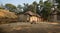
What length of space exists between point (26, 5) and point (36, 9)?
18.2 ft

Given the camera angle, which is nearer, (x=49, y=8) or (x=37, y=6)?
(x=49, y=8)

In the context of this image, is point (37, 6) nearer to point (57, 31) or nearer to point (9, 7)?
A: point (9, 7)

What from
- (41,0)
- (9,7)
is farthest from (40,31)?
(9,7)

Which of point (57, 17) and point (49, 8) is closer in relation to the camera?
point (57, 17)

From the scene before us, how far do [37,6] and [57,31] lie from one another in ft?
138

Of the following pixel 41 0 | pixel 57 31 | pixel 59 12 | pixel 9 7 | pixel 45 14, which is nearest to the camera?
pixel 57 31

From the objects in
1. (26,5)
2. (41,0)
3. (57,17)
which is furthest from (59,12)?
(26,5)

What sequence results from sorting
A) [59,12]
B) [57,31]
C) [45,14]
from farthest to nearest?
[45,14]
[59,12]
[57,31]

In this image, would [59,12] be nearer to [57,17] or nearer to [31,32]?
[57,17]

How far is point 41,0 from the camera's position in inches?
1726

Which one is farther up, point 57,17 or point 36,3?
point 36,3

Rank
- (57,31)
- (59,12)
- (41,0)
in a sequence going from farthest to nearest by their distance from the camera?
(41,0)
(59,12)
(57,31)

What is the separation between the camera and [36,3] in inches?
1769

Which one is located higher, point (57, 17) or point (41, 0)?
point (41, 0)
